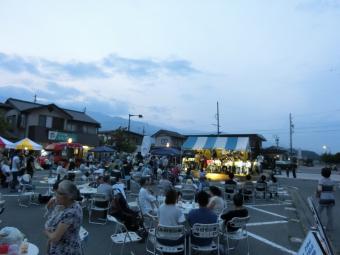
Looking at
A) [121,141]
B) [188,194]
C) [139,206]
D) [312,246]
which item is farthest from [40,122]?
[312,246]

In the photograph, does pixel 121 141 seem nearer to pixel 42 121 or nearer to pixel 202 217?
pixel 42 121

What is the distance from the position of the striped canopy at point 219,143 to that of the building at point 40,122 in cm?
2082

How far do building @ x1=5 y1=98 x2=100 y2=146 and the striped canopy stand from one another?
2082 centimetres

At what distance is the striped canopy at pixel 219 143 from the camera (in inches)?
842

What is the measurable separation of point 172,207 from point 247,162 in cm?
1836

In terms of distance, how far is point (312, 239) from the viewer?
2.66 m

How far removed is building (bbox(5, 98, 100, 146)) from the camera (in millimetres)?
37094

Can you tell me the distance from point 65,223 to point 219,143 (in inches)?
754

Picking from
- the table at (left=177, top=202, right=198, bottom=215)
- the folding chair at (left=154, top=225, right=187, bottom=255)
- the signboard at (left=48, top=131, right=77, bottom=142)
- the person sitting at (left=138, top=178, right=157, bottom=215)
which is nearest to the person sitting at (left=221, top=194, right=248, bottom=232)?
the folding chair at (left=154, top=225, right=187, bottom=255)

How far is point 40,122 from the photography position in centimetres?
3756

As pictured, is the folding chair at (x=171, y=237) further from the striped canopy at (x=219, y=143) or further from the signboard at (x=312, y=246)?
the striped canopy at (x=219, y=143)

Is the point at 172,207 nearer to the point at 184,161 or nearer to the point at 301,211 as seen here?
the point at 301,211

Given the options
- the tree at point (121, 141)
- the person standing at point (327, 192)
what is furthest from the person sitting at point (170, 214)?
the tree at point (121, 141)

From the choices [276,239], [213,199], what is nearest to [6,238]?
[213,199]
